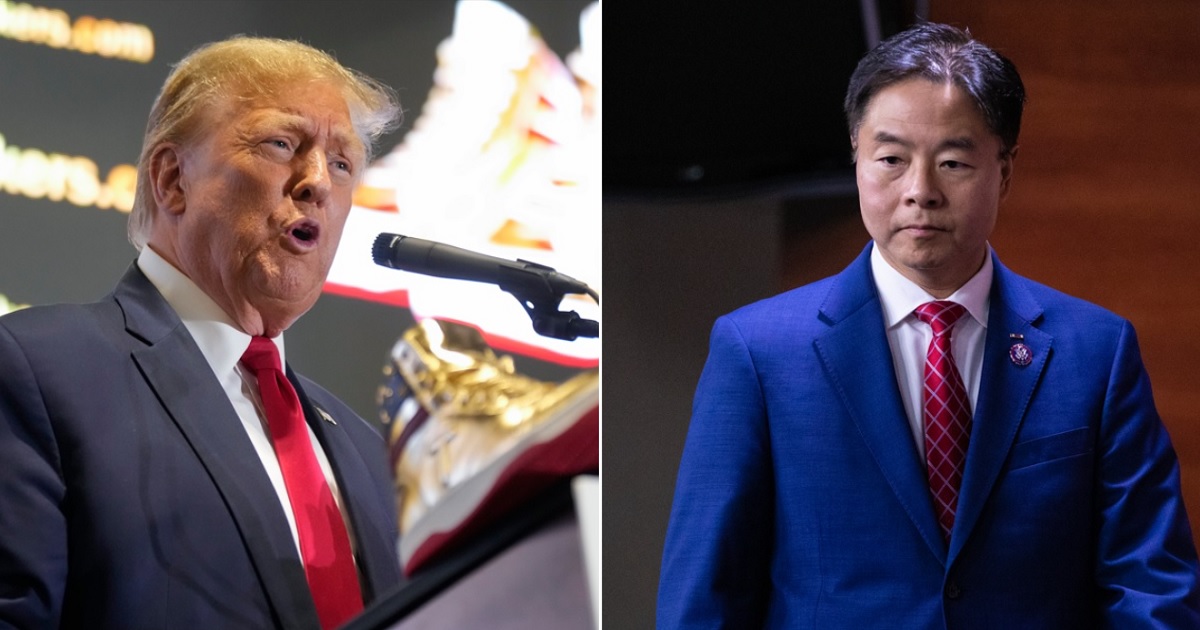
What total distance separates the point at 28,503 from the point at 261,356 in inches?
20.5

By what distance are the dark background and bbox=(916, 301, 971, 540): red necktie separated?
802 millimetres

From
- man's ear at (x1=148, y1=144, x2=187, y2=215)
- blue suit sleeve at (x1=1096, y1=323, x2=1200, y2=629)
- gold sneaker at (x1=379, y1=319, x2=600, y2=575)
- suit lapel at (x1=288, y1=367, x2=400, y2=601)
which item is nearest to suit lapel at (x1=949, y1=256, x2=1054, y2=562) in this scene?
blue suit sleeve at (x1=1096, y1=323, x2=1200, y2=629)

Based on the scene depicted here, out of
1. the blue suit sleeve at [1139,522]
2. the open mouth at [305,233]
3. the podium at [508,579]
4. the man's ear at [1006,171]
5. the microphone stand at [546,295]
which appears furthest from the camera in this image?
the man's ear at [1006,171]

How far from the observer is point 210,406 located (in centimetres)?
258

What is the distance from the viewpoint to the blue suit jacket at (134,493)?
7.83ft

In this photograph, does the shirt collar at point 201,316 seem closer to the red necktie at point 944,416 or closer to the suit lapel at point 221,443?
the suit lapel at point 221,443

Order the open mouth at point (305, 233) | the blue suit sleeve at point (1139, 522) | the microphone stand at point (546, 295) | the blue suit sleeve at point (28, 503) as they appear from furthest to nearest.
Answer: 1. the open mouth at point (305, 233)
2. the microphone stand at point (546, 295)
3. the blue suit sleeve at point (1139, 522)
4. the blue suit sleeve at point (28, 503)

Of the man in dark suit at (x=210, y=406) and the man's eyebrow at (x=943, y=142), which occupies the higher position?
the man's eyebrow at (x=943, y=142)

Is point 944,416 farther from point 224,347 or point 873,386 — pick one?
point 224,347

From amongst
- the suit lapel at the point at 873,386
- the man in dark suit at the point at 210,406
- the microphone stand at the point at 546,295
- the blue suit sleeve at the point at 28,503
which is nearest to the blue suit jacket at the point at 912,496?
the suit lapel at the point at 873,386

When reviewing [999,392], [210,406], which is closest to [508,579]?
[210,406]

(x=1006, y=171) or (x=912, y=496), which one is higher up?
(x=1006, y=171)

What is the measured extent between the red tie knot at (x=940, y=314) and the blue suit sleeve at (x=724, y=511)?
378 mm

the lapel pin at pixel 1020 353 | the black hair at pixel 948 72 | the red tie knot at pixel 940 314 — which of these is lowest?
the lapel pin at pixel 1020 353
